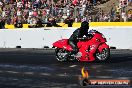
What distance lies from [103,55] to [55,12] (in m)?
13.6

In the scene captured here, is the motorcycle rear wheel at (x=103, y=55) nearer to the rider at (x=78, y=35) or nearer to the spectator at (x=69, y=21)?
the rider at (x=78, y=35)

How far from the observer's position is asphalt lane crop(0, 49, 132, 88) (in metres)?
12.8

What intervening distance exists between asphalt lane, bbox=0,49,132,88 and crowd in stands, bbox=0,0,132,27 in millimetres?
9724

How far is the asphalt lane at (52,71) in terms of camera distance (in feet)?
42.0

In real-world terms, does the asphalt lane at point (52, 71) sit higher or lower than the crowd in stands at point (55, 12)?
lower

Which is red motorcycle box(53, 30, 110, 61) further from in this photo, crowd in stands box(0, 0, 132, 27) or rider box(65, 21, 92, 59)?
crowd in stands box(0, 0, 132, 27)

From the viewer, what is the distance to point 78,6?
31.5m

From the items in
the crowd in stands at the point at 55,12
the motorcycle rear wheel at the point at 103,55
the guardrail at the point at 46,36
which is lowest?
the guardrail at the point at 46,36

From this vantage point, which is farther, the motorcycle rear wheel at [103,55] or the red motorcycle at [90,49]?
the red motorcycle at [90,49]

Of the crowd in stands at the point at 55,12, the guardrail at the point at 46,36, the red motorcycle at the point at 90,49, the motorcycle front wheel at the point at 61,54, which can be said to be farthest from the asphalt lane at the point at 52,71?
the crowd in stands at the point at 55,12

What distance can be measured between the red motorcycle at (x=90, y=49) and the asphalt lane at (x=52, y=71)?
428 mm

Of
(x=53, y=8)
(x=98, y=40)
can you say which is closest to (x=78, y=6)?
A: (x=53, y=8)

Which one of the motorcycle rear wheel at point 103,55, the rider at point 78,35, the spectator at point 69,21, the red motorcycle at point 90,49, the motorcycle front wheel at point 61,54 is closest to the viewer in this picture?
the motorcycle rear wheel at point 103,55

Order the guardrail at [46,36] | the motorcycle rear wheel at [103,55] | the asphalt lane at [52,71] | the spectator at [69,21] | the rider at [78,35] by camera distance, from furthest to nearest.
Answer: the spectator at [69,21], the guardrail at [46,36], the rider at [78,35], the motorcycle rear wheel at [103,55], the asphalt lane at [52,71]
